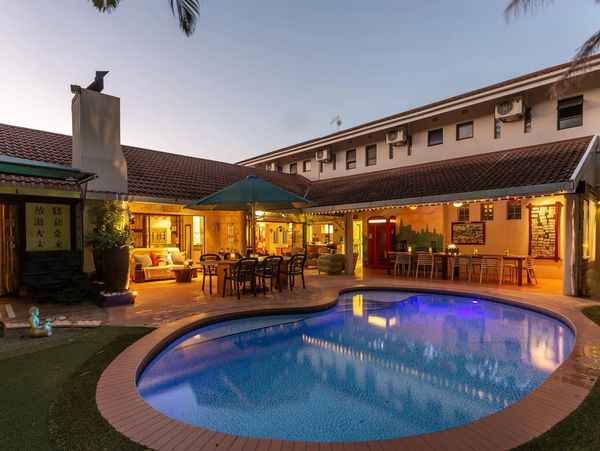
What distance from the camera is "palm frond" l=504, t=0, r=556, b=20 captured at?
8007mm

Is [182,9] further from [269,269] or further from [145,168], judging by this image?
[145,168]

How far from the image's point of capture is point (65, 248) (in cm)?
892

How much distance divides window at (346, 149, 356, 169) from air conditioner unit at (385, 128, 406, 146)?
250 cm

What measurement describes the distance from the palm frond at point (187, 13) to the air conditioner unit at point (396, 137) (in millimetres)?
10837

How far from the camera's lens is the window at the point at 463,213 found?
14.3 m

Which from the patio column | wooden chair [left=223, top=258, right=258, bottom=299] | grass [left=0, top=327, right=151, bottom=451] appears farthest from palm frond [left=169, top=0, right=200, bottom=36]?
the patio column

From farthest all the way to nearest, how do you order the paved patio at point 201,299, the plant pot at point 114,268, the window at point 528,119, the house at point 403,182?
1. the window at point 528,119
2. the house at point 403,182
3. the plant pot at point 114,268
4. the paved patio at point 201,299

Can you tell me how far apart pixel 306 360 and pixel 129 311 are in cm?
422

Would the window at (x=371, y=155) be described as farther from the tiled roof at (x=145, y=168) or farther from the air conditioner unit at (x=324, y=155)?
the tiled roof at (x=145, y=168)

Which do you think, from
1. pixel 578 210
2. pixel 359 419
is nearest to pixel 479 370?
pixel 359 419

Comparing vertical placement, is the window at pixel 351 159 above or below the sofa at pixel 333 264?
above

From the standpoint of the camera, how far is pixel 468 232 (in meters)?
14.3

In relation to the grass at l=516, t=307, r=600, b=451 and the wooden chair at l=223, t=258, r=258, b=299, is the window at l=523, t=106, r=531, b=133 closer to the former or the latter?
the wooden chair at l=223, t=258, r=258, b=299

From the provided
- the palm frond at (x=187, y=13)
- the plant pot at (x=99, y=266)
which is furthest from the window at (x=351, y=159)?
the plant pot at (x=99, y=266)
